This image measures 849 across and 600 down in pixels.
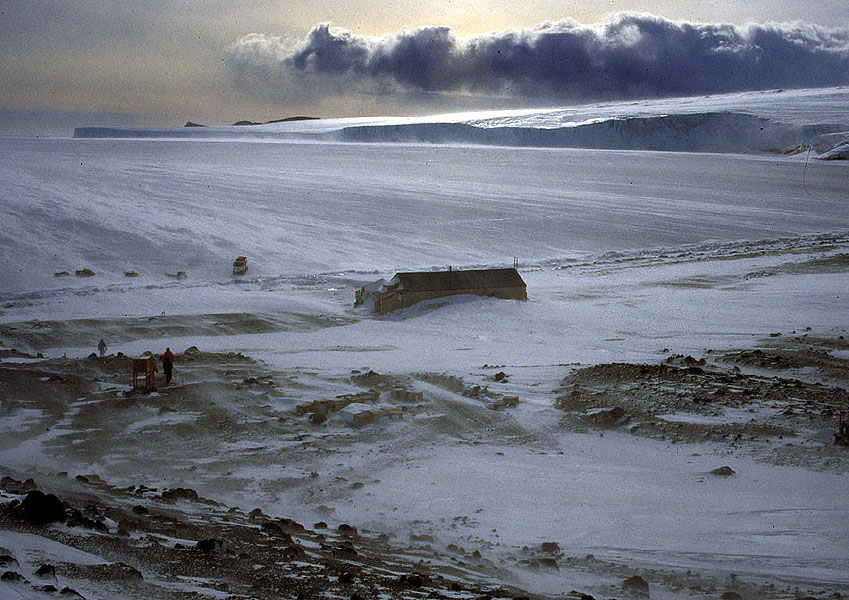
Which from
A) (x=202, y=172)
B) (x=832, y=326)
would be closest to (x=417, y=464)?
(x=832, y=326)

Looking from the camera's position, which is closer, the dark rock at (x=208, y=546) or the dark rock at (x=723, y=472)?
the dark rock at (x=208, y=546)

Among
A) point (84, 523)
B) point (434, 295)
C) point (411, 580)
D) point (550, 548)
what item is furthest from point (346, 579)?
point (434, 295)

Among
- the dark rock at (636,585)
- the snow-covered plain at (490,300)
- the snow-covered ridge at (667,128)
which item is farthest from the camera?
the snow-covered ridge at (667,128)

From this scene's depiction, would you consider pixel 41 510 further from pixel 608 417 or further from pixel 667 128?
pixel 667 128

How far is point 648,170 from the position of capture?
181ft

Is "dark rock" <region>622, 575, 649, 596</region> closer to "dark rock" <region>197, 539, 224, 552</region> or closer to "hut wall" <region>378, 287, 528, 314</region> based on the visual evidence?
"dark rock" <region>197, 539, 224, 552</region>

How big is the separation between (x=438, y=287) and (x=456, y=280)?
1.82ft

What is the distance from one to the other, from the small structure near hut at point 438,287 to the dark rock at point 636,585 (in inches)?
551

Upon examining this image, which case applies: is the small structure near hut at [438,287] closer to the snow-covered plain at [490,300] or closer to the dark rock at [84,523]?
the snow-covered plain at [490,300]

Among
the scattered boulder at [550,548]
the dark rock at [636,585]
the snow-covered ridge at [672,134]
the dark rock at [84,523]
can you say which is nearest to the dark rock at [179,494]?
the dark rock at [84,523]

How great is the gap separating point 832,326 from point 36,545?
17034 mm

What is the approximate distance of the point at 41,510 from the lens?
6.57 m

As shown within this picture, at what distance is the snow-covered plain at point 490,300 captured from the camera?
881 centimetres

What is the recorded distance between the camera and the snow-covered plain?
881 centimetres
